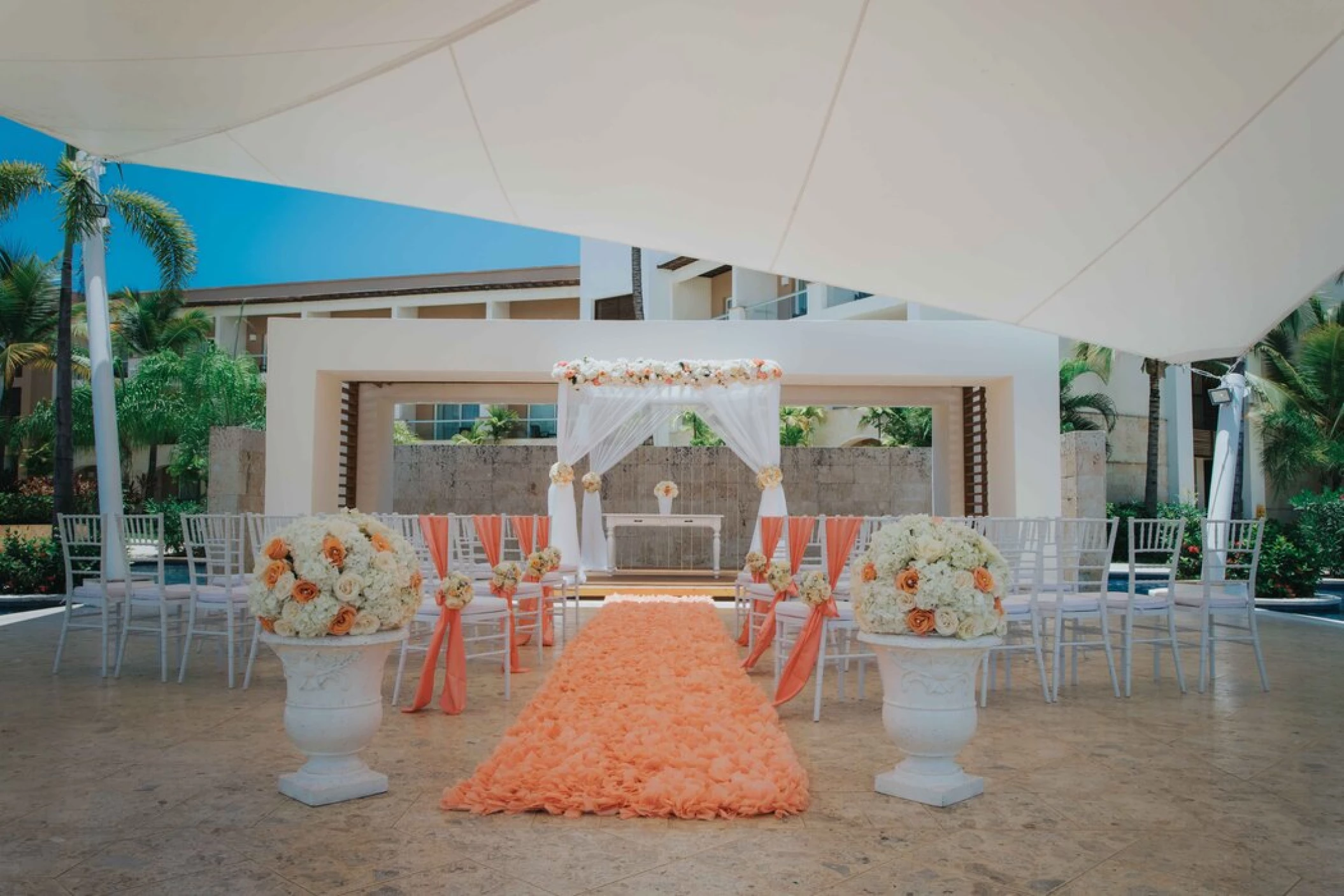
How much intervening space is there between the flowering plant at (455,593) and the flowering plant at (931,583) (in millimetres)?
2316

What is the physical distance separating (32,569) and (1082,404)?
15395 mm

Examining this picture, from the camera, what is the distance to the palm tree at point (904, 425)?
19797mm

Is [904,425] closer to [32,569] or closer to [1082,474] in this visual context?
[1082,474]

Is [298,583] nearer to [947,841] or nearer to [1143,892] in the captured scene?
[947,841]

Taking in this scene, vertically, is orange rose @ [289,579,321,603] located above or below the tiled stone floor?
above

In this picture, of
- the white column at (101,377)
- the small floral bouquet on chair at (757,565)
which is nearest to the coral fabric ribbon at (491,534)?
the small floral bouquet on chair at (757,565)

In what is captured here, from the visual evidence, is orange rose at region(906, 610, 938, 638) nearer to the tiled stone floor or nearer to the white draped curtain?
the tiled stone floor

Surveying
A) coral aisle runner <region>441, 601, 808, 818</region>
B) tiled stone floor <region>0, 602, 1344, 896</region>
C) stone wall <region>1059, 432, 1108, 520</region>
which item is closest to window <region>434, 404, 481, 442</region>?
stone wall <region>1059, 432, 1108, 520</region>

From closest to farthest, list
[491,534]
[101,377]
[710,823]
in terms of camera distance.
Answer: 1. [710,823]
2. [491,534]
3. [101,377]

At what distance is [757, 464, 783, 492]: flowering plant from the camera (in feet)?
34.7

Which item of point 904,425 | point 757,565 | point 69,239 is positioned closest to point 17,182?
point 69,239

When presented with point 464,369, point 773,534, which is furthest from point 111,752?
point 464,369

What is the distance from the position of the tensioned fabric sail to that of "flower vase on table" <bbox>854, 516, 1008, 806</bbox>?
2076mm

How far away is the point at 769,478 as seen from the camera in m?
10.6
